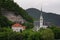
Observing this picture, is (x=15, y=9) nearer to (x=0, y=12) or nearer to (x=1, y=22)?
(x=0, y=12)

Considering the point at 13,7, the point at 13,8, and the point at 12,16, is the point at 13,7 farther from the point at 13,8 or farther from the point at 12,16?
the point at 12,16

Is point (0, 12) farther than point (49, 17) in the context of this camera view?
No

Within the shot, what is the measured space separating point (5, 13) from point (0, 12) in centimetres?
440

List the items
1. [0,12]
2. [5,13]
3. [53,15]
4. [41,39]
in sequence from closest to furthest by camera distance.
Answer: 1. [41,39]
2. [0,12]
3. [5,13]
4. [53,15]

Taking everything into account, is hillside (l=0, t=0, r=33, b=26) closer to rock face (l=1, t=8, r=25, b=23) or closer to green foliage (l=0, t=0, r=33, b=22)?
green foliage (l=0, t=0, r=33, b=22)

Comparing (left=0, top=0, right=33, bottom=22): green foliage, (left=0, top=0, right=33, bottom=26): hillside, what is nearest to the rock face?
(left=0, top=0, right=33, bottom=26): hillside

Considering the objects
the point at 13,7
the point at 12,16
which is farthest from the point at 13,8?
the point at 12,16

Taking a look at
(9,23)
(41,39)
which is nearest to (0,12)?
(9,23)

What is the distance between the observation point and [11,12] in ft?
200

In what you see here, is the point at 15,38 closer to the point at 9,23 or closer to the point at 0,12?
the point at 9,23

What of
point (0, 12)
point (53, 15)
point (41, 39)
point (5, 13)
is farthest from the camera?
point (53, 15)

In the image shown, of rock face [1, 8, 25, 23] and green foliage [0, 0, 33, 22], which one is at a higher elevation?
green foliage [0, 0, 33, 22]

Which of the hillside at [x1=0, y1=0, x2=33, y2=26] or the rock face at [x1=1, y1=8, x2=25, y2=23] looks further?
the rock face at [x1=1, y1=8, x2=25, y2=23]

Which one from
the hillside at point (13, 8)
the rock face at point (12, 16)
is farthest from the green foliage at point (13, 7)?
the rock face at point (12, 16)
